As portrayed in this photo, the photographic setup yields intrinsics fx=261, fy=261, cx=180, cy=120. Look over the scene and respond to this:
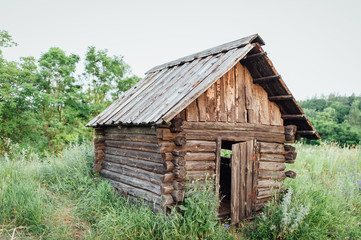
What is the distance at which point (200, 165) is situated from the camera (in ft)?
19.8

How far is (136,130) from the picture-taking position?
266 inches

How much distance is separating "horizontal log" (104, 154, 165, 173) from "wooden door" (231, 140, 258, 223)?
1.85m

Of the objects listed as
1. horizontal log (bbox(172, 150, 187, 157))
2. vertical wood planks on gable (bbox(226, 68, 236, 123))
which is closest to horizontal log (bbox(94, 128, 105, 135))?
horizontal log (bbox(172, 150, 187, 157))

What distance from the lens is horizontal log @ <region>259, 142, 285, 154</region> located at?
23.6 feet

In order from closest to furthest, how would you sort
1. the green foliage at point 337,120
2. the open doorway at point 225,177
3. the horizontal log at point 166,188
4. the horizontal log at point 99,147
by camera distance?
the horizontal log at point 166,188 < the horizontal log at point 99,147 < the open doorway at point 225,177 < the green foliage at point 337,120

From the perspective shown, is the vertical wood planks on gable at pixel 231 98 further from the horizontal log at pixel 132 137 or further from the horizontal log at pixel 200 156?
the horizontal log at pixel 132 137

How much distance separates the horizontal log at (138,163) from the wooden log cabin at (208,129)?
2 cm

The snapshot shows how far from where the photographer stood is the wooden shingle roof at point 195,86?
5.43m

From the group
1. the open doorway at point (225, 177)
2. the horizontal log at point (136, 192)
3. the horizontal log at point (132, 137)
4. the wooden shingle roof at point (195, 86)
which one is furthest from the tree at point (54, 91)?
the open doorway at point (225, 177)

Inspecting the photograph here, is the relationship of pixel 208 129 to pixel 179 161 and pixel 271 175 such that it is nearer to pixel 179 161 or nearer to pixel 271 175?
pixel 179 161

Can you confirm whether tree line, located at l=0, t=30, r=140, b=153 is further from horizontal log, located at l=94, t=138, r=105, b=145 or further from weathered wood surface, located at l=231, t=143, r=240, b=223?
weathered wood surface, located at l=231, t=143, r=240, b=223

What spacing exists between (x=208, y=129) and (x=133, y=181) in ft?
7.90

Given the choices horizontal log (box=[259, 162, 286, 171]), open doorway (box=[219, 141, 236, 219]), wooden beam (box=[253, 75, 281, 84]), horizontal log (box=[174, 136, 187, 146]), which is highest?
wooden beam (box=[253, 75, 281, 84])

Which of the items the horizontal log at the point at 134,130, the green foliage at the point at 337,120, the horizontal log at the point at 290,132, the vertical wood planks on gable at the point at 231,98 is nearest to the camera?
the horizontal log at the point at 134,130
